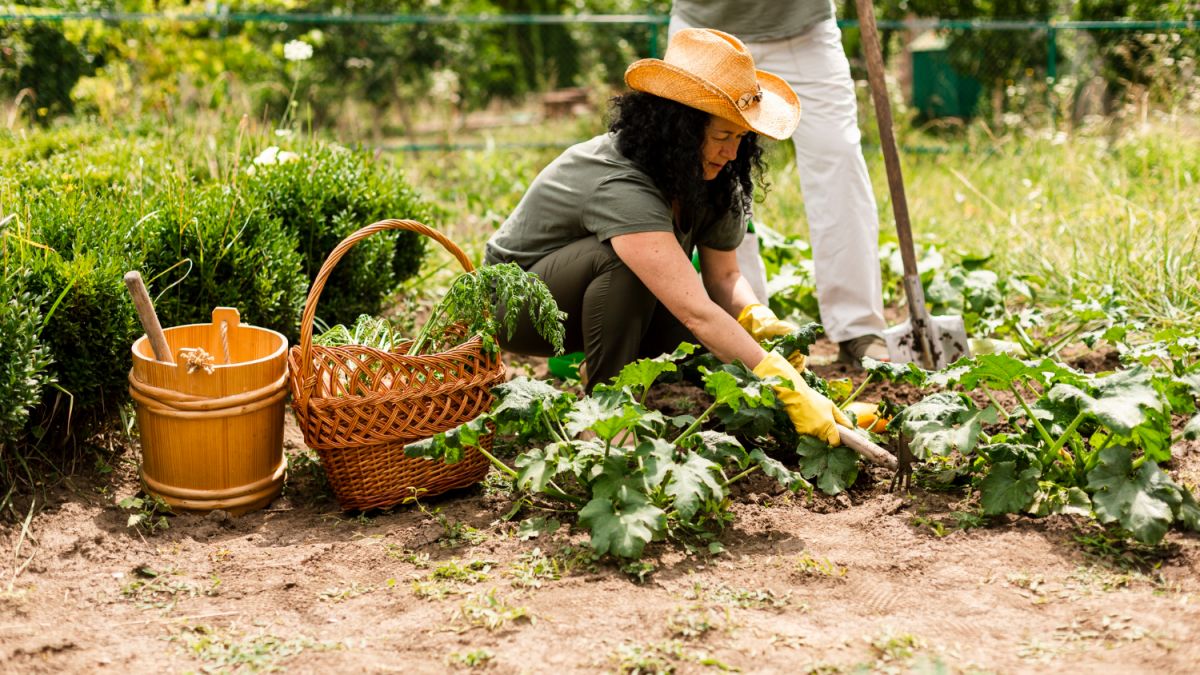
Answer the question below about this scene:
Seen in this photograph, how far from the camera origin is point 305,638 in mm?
2141

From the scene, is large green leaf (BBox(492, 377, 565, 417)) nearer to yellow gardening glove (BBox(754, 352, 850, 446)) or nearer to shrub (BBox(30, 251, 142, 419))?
yellow gardening glove (BBox(754, 352, 850, 446))

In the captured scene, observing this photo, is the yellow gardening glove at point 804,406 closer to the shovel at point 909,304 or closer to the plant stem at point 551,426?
the plant stem at point 551,426

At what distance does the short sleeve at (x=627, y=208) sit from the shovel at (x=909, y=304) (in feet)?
3.57

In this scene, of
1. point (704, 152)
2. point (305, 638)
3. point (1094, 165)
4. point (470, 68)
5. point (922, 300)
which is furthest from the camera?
point (470, 68)

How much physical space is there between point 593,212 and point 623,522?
3.38 feet

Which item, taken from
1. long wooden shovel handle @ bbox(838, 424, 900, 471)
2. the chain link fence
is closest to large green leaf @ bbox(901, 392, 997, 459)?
long wooden shovel handle @ bbox(838, 424, 900, 471)

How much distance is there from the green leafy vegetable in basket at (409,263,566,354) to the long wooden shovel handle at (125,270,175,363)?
24.0 inches

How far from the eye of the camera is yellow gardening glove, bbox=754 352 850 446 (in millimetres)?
2721

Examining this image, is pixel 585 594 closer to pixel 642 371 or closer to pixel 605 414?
pixel 605 414

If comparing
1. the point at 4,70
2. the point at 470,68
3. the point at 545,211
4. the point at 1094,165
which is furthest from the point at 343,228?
the point at 470,68

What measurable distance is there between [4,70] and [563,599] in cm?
545

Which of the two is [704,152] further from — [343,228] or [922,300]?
[343,228]

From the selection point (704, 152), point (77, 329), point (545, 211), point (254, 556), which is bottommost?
point (254, 556)

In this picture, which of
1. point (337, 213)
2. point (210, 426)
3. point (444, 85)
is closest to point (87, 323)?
point (210, 426)
